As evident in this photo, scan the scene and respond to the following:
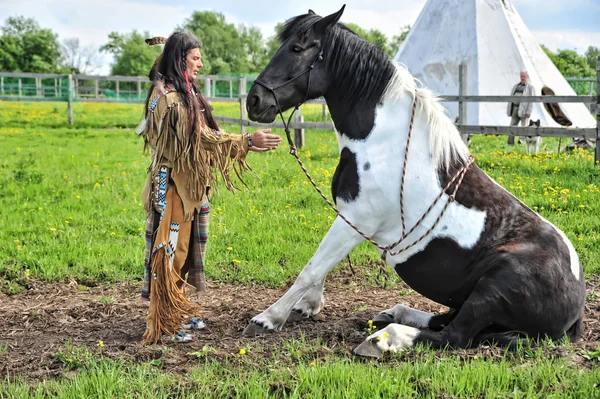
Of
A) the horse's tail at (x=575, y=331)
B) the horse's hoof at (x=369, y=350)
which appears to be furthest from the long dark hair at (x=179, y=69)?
the horse's tail at (x=575, y=331)

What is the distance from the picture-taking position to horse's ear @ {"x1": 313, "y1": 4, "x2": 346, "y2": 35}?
12.2 ft

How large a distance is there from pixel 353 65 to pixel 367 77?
115mm

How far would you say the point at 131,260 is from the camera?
5902mm

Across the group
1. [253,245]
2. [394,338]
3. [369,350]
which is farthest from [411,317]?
[253,245]

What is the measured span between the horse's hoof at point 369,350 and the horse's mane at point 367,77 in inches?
44.8

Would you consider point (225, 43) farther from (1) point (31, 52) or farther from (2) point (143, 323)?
(2) point (143, 323)

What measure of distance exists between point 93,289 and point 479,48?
14.6 metres

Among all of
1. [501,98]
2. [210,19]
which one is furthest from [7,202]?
[210,19]

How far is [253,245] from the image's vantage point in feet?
20.6

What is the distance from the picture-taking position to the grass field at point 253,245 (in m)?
3.08

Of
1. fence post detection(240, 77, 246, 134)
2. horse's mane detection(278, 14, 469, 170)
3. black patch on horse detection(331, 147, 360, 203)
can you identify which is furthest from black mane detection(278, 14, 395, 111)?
fence post detection(240, 77, 246, 134)

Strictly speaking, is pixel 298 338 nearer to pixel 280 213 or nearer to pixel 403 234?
pixel 403 234

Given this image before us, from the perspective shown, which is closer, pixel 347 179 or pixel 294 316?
pixel 347 179

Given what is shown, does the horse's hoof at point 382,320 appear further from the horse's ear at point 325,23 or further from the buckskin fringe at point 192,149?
the horse's ear at point 325,23
